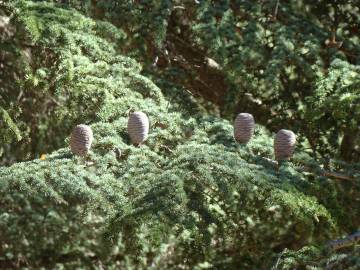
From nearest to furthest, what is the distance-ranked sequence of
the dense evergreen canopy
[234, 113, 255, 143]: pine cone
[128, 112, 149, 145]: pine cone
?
the dense evergreen canopy → [128, 112, 149, 145]: pine cone → [234, 113, 255, 143]: pine cone

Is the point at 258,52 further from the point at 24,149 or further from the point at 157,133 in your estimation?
the point at 24,149

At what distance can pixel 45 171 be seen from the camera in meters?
1.78

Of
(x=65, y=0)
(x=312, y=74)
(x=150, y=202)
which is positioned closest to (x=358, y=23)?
(x=312, y=74)

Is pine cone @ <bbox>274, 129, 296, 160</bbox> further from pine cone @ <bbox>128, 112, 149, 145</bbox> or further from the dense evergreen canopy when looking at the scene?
pine cone @ <bbox>128, 112, 149, 145</bbox>

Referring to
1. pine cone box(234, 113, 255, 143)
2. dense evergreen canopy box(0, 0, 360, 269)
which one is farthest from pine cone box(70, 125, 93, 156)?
pine cone box(234, 113, 255, 143)

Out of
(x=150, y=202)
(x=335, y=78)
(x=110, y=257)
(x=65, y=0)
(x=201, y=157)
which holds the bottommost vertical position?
(x=110, y=257)

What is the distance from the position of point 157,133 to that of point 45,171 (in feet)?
1.44

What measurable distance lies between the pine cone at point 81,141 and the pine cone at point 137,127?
5.0 inches

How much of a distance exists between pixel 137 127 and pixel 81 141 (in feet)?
0.62

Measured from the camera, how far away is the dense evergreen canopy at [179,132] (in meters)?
1.76

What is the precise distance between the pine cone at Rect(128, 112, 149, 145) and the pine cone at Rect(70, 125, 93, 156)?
0.13 metres

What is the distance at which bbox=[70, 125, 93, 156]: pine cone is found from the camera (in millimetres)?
1831

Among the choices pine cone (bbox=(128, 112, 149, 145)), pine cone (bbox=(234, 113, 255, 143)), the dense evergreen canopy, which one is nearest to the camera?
the dense evergreen canopy

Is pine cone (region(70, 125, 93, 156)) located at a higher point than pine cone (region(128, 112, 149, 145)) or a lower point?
lower
